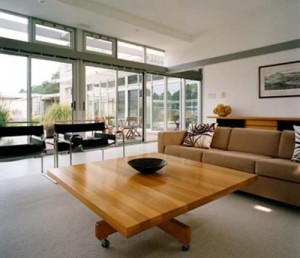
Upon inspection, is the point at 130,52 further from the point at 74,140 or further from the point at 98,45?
the point at 74,140

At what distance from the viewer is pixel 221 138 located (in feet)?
11.4

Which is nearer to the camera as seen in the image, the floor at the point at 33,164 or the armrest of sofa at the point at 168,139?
the floor at the point at 33,164

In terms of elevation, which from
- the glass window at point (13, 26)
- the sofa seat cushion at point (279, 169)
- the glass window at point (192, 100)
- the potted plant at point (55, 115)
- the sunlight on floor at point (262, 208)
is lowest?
the sunlight on floor at point (262, 208)

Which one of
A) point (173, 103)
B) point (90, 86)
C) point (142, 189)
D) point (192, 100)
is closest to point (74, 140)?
point (142, 189)

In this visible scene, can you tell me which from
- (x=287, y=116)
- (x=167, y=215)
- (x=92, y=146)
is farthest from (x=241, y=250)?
(x=287, y=116)

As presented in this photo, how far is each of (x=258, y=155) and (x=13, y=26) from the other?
5.00 m

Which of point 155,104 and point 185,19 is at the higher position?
point 185,19

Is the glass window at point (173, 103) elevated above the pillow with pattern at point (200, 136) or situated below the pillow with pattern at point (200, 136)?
above

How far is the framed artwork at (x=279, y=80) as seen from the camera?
478cm

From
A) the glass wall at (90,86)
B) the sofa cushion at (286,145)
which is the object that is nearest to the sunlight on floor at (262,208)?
the sofa cushion at (286,145)

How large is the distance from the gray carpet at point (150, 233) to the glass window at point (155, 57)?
212 inches

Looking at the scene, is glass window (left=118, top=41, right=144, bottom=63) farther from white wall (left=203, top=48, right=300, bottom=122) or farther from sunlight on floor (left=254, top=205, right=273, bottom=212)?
sunlight on floor (left=254, top=205, right=273, bottom=212)

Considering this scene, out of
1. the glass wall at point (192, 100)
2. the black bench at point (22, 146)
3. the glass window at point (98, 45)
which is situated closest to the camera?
the black bench at point (22, 146)

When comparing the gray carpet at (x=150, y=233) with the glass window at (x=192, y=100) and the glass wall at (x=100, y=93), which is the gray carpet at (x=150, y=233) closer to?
the glass wall at (x=100, y=93)
